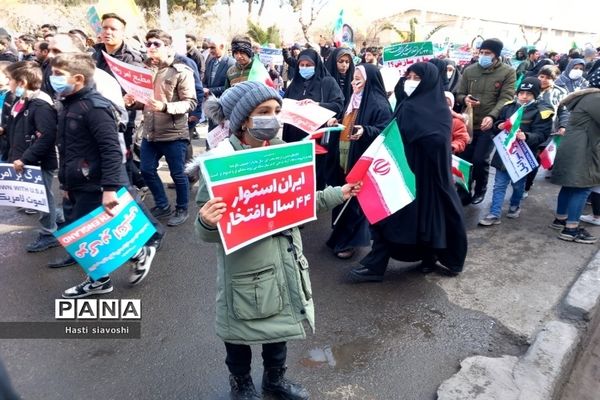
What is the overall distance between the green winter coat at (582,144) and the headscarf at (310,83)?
2.76 meters

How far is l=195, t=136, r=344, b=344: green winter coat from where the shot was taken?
2.11m

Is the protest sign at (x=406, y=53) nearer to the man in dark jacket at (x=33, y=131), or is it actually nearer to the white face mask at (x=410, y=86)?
the white face mask at (x=410, y=86)

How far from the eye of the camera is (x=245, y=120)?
212cm

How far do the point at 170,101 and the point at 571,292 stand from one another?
4.17 meters

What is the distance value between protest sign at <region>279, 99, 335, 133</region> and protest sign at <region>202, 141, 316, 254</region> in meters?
1.66

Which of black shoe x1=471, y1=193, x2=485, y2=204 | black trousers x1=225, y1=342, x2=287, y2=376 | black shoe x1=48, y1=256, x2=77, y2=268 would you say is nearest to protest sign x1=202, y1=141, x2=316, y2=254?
black trousers x1=225, y1=342, x2=287, y2=376

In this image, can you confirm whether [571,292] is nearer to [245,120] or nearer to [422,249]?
[422,249]

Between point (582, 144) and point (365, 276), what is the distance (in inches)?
116

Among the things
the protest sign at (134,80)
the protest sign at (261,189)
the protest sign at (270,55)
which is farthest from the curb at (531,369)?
the protest sign at (270,55)

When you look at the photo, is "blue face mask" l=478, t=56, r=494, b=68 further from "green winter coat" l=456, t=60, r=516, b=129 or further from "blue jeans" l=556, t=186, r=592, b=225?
"blue jeans" l=556, t=186, r=592, b=225

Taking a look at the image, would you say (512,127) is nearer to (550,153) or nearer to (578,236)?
(550,153)

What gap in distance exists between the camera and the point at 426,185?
3709 mm

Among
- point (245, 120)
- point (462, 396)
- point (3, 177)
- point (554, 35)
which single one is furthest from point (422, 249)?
point (554, 35)

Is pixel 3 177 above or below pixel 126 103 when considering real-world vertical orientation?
below
